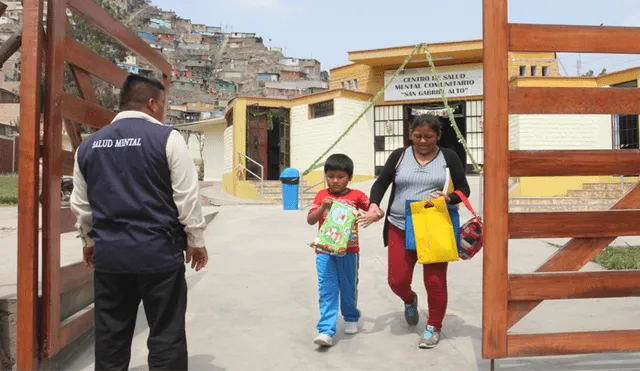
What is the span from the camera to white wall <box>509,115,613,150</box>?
16.0 metres

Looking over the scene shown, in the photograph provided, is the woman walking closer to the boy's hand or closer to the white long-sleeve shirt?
the boy's hand

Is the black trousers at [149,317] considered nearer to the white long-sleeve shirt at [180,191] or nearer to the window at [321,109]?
the white long-sleeve shirt at [180,191]

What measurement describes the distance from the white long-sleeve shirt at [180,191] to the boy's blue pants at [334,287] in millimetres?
1216

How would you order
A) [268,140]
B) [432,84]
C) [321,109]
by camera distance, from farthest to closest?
[268,140] → [321,109] → [432,84]

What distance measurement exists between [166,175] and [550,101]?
73.4 inches

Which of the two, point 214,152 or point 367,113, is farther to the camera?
point 214,152

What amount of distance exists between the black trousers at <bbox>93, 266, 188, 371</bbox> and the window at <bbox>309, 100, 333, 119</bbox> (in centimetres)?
1706

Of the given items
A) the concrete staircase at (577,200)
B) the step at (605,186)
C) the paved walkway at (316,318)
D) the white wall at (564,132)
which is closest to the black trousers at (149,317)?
the paved walkway at (316,318)

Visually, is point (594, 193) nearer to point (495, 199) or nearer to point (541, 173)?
point (541, 173)

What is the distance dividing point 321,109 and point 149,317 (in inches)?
692

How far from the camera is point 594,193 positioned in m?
14.3

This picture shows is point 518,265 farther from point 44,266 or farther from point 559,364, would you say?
point 44,266

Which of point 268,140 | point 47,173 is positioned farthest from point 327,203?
point 268,140

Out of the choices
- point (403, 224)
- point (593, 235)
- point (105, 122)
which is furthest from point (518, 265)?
point (105, 122)
